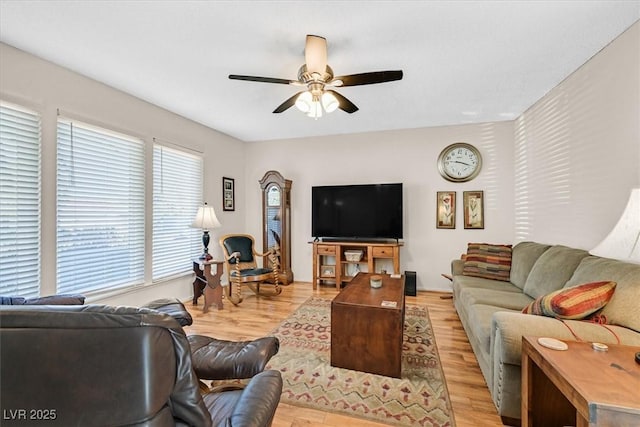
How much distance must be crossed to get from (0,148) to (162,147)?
5.02ft

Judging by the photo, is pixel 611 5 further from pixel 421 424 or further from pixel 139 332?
pixel 139 332

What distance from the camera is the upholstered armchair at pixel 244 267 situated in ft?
12.5

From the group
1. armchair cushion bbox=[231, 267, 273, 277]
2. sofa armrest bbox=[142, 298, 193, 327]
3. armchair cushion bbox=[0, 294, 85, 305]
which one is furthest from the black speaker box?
armchair cushion bbox=[0, 294, 85, 305]

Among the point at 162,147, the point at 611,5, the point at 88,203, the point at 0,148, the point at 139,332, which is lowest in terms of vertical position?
the point at 139,332

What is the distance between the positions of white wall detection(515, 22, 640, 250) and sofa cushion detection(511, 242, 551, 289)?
236 mm

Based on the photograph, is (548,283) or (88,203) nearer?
(548,283)

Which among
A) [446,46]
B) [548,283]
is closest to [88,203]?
[446,46]

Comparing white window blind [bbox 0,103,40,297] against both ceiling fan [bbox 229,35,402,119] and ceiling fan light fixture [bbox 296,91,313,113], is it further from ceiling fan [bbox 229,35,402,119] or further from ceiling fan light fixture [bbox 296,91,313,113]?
ceiling fan light fixture [bbox 296,91,313,113]

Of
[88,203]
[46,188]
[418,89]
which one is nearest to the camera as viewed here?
[46,188]

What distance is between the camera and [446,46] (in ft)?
7.22

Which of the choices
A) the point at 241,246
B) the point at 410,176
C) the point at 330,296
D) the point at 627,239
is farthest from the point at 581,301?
the point at 241,246

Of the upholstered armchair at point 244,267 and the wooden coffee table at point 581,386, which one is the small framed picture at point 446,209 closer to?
the upholstered armchair at point 244,267

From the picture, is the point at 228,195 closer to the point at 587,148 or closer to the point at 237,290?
the point at 237,290

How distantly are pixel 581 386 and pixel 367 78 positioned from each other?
1.98 m
